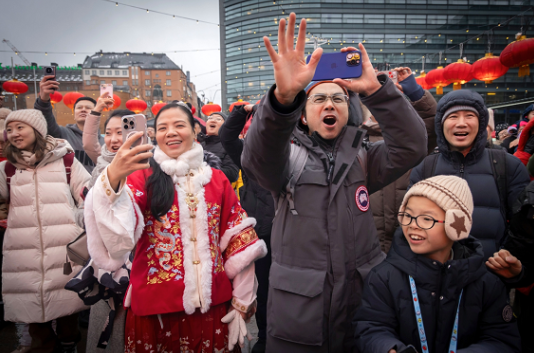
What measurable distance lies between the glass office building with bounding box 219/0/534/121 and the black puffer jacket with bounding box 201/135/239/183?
107ft

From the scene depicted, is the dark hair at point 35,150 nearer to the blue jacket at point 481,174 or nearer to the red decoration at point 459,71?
the blue jacket at point 481,174

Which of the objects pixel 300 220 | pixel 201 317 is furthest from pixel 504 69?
pixel 201 317

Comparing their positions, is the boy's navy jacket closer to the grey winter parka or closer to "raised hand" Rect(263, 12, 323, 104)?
the grey winter parka

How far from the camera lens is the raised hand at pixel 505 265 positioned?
4.92 ft

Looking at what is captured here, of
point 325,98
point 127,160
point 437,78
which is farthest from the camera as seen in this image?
point 437,78

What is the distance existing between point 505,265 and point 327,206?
99 cm

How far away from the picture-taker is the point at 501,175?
2.13m

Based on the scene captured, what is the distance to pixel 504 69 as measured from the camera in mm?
8266

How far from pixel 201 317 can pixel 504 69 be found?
10.6 m

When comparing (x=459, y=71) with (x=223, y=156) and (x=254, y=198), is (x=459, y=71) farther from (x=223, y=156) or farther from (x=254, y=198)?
(x=254, y=198)

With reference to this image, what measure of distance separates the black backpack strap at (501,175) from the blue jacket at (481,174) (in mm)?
22

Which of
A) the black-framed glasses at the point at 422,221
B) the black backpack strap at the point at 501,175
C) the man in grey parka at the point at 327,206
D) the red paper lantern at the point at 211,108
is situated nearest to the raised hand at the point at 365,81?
the man in grey parka at the point at 327,206

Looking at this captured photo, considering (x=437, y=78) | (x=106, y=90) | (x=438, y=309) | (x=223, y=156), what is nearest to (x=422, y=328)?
(x=438, y=309)

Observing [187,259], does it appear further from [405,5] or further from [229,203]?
[405,5]
